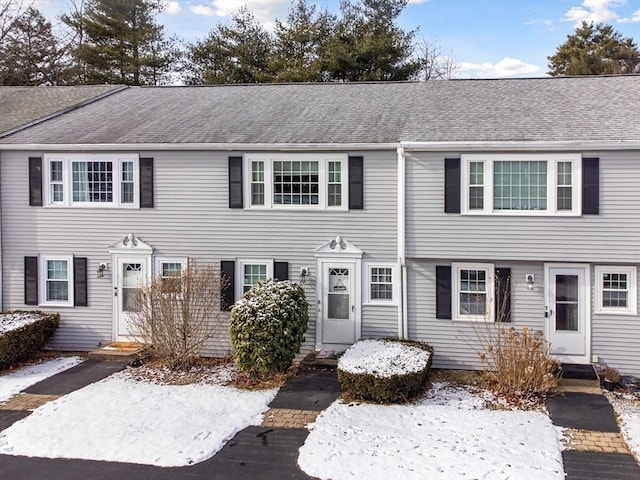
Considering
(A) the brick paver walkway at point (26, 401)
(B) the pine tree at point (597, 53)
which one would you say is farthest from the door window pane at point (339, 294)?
(B) the pine tree at point (597, 53)

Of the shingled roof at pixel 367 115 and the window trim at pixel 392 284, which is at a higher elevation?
the shingled roof at pixel 367 115

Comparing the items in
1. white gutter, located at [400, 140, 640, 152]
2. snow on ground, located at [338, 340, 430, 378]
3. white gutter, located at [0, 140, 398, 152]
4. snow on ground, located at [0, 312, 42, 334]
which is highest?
white gutter, located at [0, 140, 398, 152]

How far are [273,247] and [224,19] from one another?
67.5 ft

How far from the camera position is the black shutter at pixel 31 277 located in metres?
12.7

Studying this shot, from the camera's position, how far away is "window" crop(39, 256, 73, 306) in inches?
501

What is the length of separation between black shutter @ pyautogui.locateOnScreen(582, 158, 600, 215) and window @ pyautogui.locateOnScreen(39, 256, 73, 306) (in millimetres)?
11770

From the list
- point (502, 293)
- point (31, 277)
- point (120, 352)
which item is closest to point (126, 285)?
point (120, 352)

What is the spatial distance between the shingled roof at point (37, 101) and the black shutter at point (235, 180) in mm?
6213

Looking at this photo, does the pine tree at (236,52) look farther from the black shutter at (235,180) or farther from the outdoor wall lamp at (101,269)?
the outdoor wall lamp at (101,269)

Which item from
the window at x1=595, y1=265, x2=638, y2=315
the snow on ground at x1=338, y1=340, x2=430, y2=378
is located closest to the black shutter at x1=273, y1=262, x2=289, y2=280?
the snow on ground at x1=338, y1=340, x2=430, y2=378

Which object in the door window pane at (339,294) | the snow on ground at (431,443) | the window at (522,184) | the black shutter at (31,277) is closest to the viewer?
the snow on ground at (431,443)

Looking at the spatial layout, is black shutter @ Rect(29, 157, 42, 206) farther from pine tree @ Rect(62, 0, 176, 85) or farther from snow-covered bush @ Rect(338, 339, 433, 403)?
pine tree @ Rect(62, 0, 176, 85)

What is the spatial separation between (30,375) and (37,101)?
377 inches

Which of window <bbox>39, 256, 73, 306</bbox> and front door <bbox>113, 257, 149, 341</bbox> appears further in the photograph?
window <bbox>39, 256, 73, 306</bbox>
